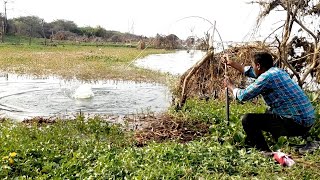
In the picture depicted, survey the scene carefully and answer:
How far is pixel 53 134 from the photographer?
685cm

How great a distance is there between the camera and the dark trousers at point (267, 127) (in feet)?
19.4

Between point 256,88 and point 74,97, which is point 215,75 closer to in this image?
point 74,97

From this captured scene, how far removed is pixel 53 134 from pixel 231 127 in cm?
310

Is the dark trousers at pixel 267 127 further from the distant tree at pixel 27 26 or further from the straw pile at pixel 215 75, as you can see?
the distant tree at pixel 27 26

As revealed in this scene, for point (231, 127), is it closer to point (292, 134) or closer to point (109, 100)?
point (292, 134)

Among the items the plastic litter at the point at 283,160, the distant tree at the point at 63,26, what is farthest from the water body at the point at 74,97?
the distant tree at the point at 63,26

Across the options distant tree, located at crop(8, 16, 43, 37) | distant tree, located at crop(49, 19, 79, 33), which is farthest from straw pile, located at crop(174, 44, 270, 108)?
distant tree, located at crop(49, 19, 79, 33)

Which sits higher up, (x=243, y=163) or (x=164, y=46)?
(x=164, y=46)

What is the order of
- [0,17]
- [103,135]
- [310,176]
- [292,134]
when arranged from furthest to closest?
1. [0,17]
2. [103,135]
3. [292,134]
4. [310,176]

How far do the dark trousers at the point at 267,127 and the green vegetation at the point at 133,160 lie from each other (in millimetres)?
335

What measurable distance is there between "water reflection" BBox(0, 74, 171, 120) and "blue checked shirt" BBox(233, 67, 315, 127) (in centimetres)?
436

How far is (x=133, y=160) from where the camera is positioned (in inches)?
209

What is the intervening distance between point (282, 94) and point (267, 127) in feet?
1.91

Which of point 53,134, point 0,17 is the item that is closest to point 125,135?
point 53,134
